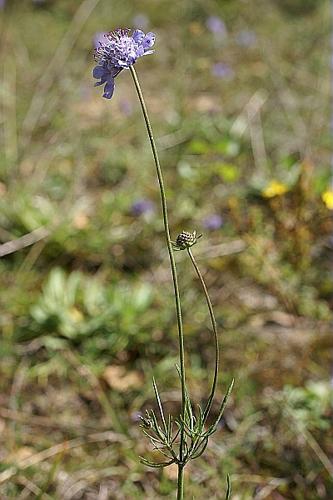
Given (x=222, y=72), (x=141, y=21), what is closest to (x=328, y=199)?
(x=222, y=72)

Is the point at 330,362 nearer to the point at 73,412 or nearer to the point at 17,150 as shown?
the point at 73,412

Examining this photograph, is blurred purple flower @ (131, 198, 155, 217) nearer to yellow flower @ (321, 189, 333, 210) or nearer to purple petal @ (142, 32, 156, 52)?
yellow flower @ (321, 189, 333, 210)

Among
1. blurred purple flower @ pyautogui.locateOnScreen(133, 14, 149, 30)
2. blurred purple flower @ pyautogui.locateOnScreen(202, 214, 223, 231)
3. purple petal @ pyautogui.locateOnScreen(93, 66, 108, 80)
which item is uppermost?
blurred purple flower @ pyautogui.locateOnScreen(133, 14, 149, 30)

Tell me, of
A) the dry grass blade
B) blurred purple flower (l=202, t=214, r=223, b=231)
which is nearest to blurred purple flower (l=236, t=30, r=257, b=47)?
blurred purple flower (l=202, t=214, r=223, b=231)

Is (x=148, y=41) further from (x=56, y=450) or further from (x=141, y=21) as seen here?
(x=141, y=21)

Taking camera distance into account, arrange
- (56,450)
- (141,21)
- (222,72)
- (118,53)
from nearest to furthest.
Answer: (118,53), (56,450), (222,72), (141,21)

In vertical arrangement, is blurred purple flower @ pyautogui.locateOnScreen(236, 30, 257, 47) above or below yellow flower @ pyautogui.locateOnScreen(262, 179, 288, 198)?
above

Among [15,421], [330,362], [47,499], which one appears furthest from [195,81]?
[47,499]
